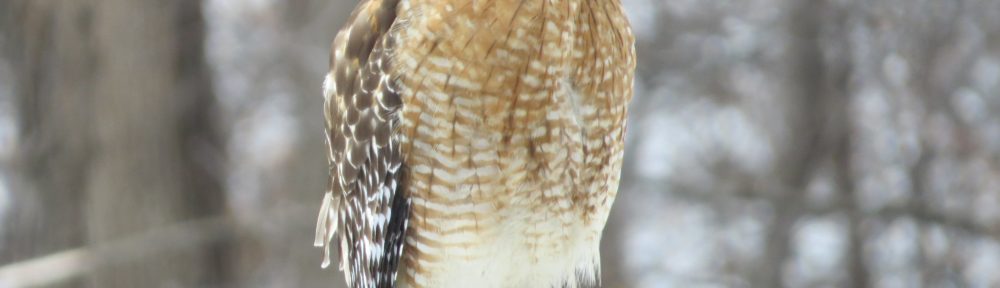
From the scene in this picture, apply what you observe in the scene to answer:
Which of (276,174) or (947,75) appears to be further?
(276,174)

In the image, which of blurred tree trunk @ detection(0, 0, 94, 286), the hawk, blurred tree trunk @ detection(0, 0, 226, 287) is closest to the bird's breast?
the hawk

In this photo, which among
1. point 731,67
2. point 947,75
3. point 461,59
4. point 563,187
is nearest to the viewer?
point 461,59

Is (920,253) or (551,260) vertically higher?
(551,260)

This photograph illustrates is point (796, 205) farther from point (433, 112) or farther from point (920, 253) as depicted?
point (433, 112)

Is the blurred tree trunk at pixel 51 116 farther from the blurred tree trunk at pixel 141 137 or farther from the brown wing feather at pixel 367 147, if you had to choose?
the brown wing feather at pixel 367 147

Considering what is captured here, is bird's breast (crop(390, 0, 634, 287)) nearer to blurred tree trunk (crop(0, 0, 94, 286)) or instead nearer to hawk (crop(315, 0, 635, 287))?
hawk (crop(315, 0, 635, 287))

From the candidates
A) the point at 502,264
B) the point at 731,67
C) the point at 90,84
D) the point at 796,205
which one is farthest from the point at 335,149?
the point at 731,67

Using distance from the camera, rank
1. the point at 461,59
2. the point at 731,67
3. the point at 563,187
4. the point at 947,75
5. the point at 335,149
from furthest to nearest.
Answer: the point at 731,67
the point at 947,75
the point at 335,149
the point at 563,187
the point at 461,59

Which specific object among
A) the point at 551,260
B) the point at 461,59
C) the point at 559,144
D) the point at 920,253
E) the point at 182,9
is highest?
the point at 182,9
